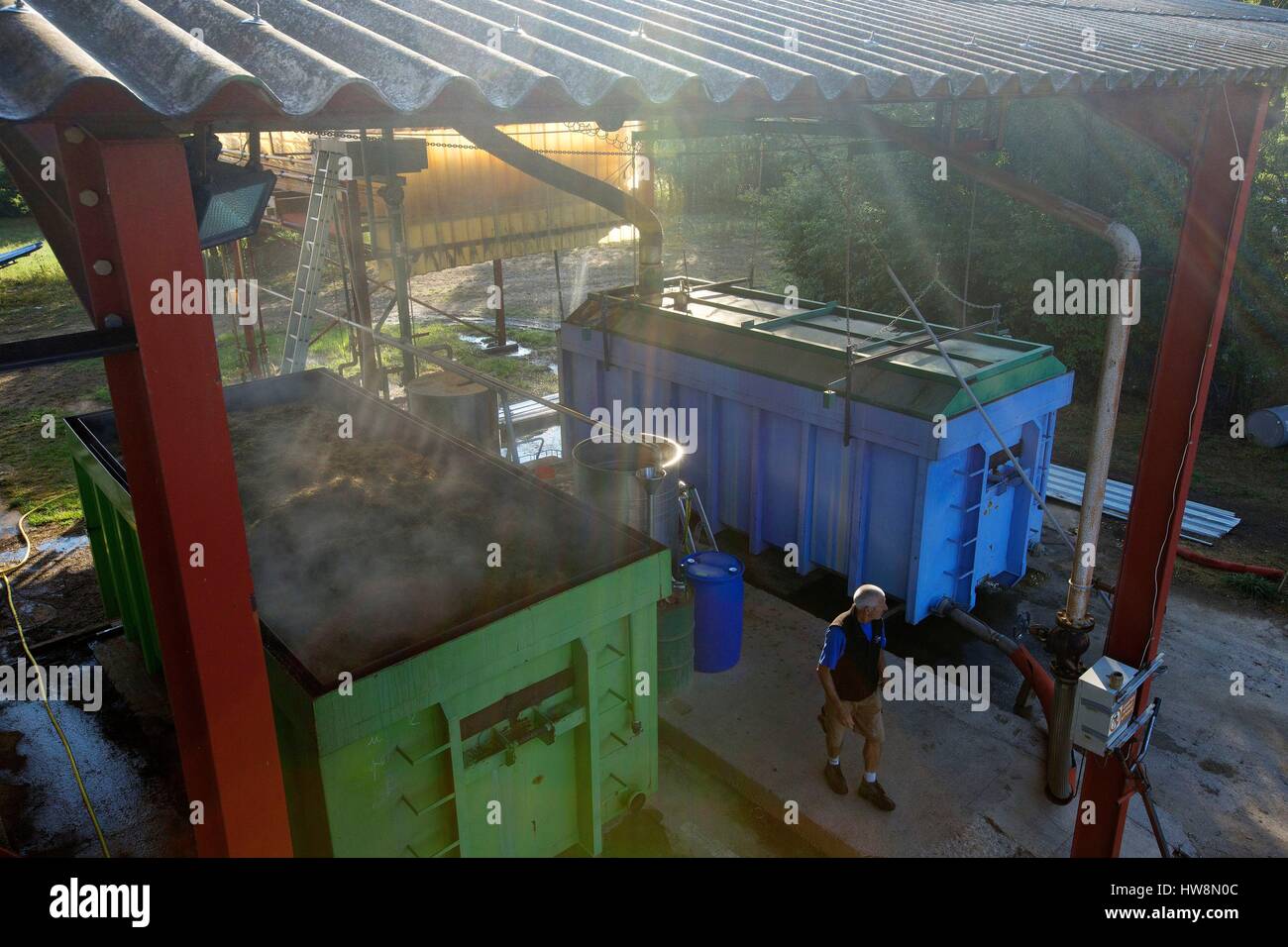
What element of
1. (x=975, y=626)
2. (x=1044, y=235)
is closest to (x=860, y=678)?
(x=975, y=626)

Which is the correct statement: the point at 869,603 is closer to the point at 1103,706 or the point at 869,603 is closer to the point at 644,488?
the point at 1103,706

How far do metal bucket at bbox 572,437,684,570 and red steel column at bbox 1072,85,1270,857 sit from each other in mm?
3180

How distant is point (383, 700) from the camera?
414 cm

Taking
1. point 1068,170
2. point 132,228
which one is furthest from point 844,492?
point 1068,170

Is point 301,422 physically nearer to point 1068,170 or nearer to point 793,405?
point 793,405

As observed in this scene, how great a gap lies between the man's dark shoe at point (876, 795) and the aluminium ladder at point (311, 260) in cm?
755

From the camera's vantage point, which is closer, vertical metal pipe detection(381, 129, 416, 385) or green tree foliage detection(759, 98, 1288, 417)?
vertical metal pipe detection(381, 129, 416, 385)

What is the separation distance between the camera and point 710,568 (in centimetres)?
731

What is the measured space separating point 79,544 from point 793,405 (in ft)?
25.9

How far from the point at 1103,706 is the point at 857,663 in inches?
62.7

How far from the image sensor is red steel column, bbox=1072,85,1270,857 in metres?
4.59

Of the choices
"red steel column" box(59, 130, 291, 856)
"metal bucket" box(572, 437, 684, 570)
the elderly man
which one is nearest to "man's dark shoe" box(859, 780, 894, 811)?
the elderly man

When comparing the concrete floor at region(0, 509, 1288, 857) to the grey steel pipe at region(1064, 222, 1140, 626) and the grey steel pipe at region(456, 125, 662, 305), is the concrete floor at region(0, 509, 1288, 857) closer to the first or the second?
the grey steel pipe at region(1064, 222, 1140, 626)

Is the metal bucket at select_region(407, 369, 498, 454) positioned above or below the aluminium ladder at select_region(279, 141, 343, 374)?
below
